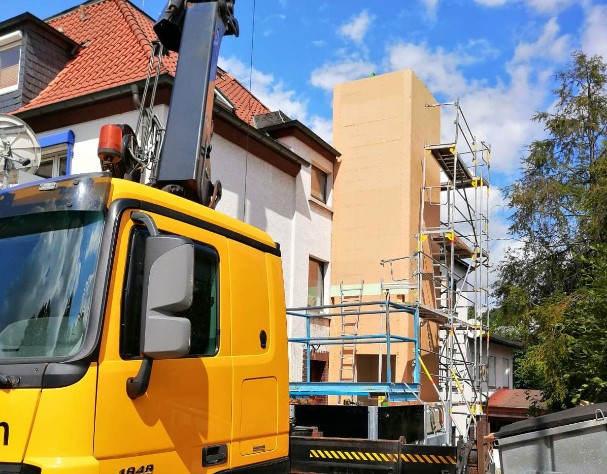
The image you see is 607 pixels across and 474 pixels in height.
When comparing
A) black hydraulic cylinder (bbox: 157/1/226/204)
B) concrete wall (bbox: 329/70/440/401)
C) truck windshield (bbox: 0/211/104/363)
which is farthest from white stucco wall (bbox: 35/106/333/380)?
Result: truck windshield (bbox: 0/211/104/363)

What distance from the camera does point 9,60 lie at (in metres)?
13.9

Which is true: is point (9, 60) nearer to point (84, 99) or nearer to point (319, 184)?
point (84, 99)

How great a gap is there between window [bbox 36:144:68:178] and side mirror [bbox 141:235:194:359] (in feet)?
31.8

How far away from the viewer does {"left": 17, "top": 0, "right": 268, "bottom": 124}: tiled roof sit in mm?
12602

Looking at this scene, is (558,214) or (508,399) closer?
(558,214)

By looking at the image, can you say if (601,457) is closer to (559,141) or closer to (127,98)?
(127,98)

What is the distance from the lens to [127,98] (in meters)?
11.6

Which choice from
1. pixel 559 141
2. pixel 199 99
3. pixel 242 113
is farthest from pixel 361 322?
pixel 199 99

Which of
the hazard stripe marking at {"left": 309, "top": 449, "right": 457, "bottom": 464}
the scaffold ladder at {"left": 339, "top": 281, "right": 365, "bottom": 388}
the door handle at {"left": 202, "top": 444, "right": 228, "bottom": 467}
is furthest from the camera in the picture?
the scaffold ladder at {"left": 339, "top": 281, "right": 365, "bottom": 388}

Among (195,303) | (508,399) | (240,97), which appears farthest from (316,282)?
(508,399)

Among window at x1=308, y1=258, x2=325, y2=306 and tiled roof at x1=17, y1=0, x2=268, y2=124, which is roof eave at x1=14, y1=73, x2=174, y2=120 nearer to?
tiled roof at x1=17, y1=0, x2=268, y2=124

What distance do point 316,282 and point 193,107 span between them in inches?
429

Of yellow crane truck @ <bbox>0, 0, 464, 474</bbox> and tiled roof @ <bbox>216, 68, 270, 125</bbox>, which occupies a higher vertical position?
tiled roof @ <bbox>216, 68, 270, 125</bbox>

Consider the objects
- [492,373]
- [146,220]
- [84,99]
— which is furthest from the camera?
[492,373]
